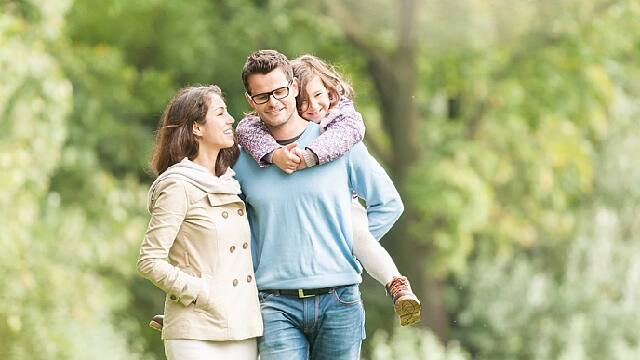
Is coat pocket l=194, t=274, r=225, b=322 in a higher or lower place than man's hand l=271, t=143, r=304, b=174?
lower

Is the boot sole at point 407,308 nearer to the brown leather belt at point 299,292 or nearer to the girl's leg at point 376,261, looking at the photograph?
the girl's leg at point 376,261

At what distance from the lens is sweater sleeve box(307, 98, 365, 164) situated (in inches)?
149

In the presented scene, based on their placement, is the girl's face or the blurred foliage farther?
the blurred foliage

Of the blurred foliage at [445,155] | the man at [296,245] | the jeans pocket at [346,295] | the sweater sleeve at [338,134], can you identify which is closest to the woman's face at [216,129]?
the man at [296,245]

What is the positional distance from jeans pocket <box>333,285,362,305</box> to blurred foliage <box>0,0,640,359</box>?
23.6 ft

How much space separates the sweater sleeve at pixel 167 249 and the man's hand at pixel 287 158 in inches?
11.3

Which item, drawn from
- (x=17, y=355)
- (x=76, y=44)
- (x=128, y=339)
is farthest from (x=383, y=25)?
(x=17, y=355)

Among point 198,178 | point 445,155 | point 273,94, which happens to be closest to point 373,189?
point 273,94

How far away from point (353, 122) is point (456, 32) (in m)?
8.47

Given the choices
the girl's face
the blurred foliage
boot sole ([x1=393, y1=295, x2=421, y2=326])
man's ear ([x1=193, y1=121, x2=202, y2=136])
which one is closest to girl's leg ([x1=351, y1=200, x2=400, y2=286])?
boot sole ([x1=393, y1=295, x2=421, y2=326])

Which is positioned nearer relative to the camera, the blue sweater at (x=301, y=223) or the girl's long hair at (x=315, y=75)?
the blue sweater at (x=301, y=223)

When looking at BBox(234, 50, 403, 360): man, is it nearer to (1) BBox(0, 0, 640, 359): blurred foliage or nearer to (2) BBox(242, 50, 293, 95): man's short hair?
(2) BBox(242, 50, 293, 95): man's short hair

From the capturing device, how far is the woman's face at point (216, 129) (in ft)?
12.3

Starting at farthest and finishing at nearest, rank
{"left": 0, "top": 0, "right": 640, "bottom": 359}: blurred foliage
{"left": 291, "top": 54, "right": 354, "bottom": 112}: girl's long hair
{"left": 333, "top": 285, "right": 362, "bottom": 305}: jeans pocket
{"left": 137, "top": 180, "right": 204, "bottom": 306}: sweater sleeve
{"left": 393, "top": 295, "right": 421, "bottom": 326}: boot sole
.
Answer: {"left": 0, "top": 0, "right": 640, "bottom": 359}: blurred foliage < {"left": 291, "top": 54, "right": 354, "bottom": 112}: girl's long hair < {"left": 333, "top": 285, "right": 362, "bottom": 305}: jeans pocket < {"left": 393, "top": 295, "right": 421, "bottom": 326}: boot sole < {"left": 137, "top": 180, "right": 204, "bottom": 306}: sweater sleeve
